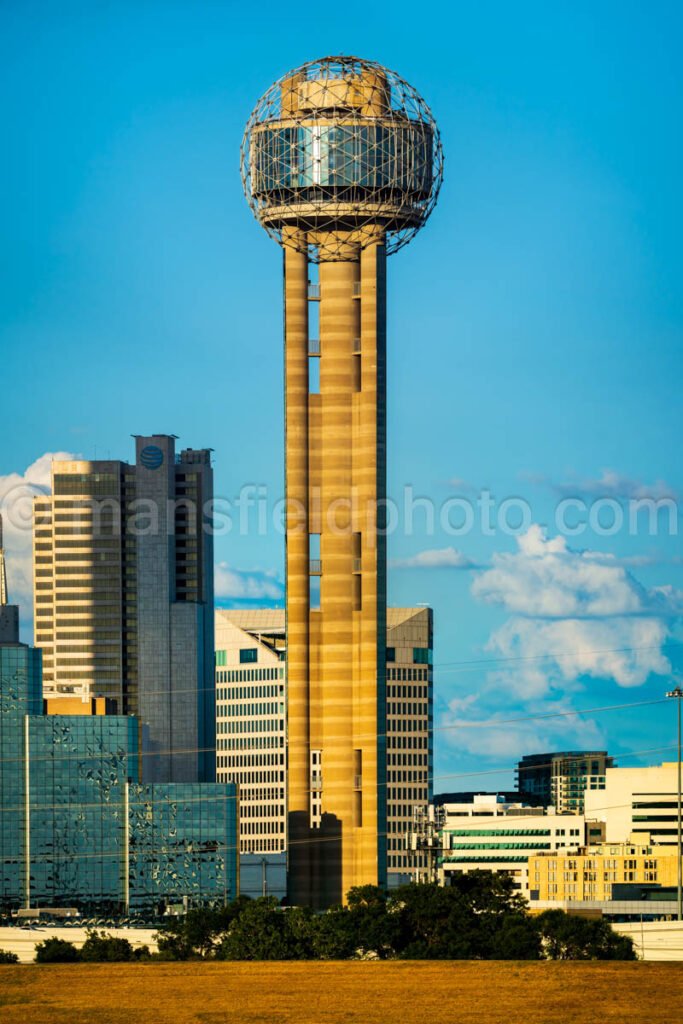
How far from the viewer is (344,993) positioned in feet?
578

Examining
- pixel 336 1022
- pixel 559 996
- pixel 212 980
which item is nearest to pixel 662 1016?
pixel 559 996

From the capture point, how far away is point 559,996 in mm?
173750

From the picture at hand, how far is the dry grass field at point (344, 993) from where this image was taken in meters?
168

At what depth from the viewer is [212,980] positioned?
182500mm

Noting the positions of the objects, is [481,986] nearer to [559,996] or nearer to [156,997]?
[559,996]

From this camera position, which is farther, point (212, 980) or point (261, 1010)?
point (212, 980)

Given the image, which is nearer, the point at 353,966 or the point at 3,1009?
the point at 3,1009

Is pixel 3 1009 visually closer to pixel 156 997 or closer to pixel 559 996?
pixel 156 997

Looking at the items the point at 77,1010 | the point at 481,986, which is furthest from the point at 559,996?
the point at 77,1010

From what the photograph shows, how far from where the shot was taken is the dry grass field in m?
168

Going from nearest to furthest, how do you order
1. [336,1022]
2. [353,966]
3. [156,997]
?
Answer: [336,1022]
[156,997]
[353,966]

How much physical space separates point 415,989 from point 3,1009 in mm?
27995

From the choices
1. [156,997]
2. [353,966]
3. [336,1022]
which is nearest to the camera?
[336,1022]

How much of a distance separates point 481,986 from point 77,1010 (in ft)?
91.3
